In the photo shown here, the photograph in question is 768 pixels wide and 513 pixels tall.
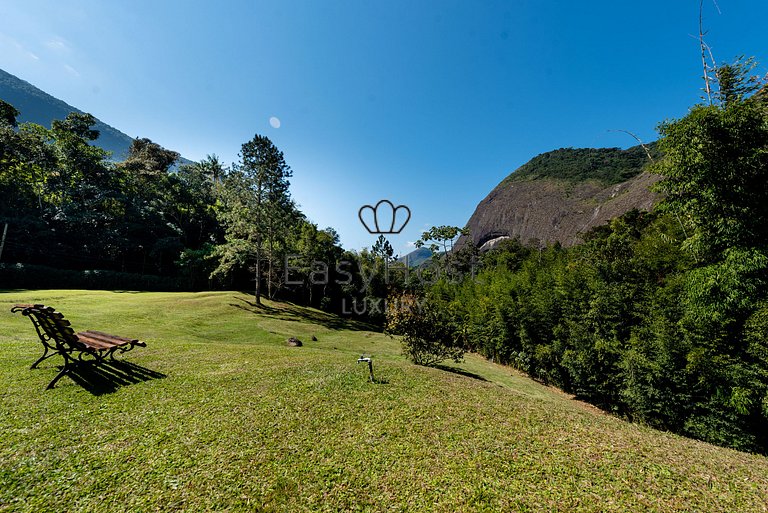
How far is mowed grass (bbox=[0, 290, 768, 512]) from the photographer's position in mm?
2898

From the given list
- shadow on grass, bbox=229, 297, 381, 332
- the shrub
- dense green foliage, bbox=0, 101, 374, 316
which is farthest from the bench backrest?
dense green foliage, bbox=0, 101, 374, 316

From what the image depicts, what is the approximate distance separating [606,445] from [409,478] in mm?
3088

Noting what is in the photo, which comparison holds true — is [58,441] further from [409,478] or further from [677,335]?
[677,335]

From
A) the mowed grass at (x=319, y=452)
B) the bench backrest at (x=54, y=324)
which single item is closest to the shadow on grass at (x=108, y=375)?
the mowed grass at (x=319, y=452)

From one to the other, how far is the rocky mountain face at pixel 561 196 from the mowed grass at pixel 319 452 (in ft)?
194

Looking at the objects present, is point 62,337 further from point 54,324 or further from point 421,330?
point 421,330

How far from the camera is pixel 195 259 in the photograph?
89.0 feet

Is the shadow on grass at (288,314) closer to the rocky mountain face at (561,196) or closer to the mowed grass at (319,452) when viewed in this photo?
the mowed grass at (319,452)

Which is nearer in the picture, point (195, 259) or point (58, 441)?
point (58, 441)

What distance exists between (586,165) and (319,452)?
106045 mm

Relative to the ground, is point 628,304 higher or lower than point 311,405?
higher

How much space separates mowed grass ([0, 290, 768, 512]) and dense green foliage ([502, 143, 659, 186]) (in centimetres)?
8621

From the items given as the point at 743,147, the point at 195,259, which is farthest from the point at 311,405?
the point at 195,259

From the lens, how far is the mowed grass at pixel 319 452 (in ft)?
9.51
